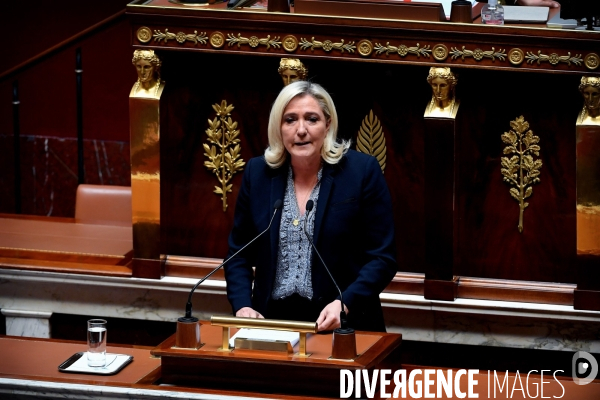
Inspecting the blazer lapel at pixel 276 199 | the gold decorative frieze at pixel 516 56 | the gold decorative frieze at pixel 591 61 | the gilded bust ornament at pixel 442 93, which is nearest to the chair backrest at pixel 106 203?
the gilded bust ornament at pixel 442 93

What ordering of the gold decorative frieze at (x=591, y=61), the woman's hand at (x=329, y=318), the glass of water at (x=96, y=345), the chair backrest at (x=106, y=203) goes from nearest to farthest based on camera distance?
the glass of water at (x=96, y=345)
the woman's hand at (x=329, y=318)
the gold decorative frieze at (x=591, y=61)
the chair backrest at (x=106, y=203)

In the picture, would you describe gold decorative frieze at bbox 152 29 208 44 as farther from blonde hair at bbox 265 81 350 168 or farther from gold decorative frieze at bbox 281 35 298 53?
blonde hair at bbox 265 81 350 168

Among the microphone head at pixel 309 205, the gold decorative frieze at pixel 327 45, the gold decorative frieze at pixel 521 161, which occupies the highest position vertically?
the gold decorative frieze at pixel 327 45

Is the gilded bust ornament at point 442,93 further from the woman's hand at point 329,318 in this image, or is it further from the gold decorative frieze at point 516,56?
the woman's hand at point 329,318

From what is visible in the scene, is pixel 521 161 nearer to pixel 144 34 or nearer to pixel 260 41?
pixel 260 41

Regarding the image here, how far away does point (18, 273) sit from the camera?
16.1 feet

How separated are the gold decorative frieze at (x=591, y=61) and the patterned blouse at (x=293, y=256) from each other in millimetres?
1157

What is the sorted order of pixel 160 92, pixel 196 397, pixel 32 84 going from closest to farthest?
pixel 196 397 < pixel 160 92 < pixel 32 84

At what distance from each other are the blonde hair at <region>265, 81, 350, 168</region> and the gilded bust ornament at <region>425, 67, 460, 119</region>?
0.70 meters

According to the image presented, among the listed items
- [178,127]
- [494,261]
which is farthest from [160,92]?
[494,261]

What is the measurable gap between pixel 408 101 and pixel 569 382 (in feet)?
5.19

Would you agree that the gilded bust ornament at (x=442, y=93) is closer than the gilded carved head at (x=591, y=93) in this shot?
No

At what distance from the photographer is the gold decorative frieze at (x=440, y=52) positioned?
14.4 feet

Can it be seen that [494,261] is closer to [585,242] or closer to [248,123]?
[585,242]
